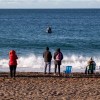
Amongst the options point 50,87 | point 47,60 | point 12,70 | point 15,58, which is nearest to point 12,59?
point 15,58

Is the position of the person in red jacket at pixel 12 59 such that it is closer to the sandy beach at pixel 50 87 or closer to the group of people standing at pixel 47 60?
the group of people standing at pixel 47 60

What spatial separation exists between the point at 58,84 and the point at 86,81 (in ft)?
5.04

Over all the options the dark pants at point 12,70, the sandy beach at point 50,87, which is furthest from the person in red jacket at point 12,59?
the sandy beach at point 50,87

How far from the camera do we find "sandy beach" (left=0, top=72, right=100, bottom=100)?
43.9ft

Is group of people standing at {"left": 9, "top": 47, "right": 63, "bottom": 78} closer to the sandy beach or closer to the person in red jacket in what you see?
the person in red jacket

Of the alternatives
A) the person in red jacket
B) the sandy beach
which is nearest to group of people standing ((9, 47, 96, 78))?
the person in red jacket

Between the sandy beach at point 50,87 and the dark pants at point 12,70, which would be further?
the dark pants at point 12,70

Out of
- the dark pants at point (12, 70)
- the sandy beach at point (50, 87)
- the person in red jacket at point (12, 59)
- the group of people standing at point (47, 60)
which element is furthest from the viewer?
the dark pants at point (12, 70)

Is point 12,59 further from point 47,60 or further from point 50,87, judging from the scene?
point 50,87

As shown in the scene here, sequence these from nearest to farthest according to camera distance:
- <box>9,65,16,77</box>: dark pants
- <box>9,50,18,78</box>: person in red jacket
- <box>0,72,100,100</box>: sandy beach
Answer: <box>0,72,100,100</box>: sandy beach < <box>9,50,18,78</box>: person in red jacket < <box>9,65,16,77</box>: dark pants

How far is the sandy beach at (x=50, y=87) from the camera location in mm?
13383

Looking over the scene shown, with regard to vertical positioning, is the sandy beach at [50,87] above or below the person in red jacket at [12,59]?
below

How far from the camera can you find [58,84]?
634 inches

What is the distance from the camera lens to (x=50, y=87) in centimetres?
1529
